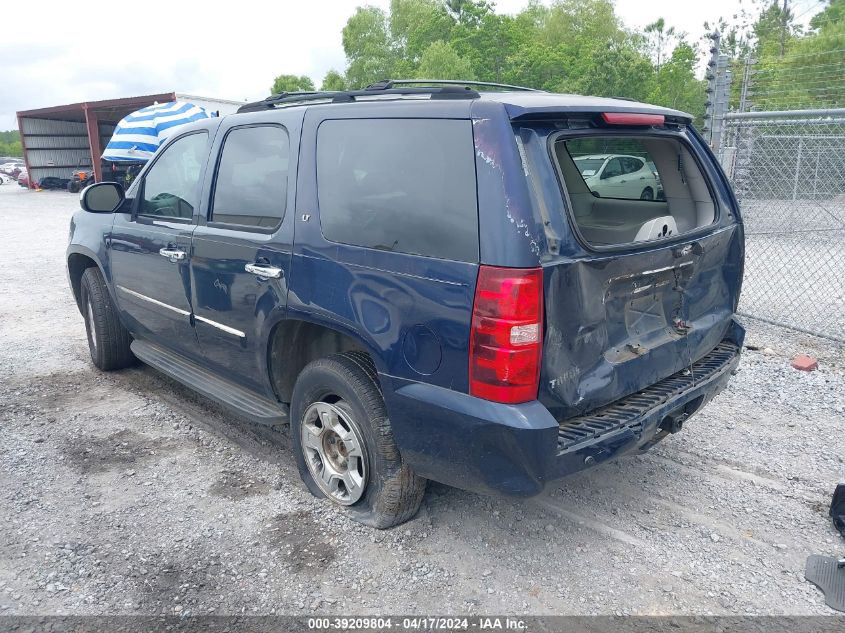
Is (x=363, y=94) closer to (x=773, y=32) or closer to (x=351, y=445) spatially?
(x=351, y=445)

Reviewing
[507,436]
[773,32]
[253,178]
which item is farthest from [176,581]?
[773,32]

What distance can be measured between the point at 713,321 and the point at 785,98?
2158 cm

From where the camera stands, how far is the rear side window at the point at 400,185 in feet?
8.54

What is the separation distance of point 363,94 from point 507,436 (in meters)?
1.78

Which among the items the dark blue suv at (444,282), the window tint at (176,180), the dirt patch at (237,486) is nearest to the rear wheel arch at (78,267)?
the window tint at (176,180)

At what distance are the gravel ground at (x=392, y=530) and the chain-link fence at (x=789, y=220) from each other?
256 cm

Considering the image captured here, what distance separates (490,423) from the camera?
2498mm

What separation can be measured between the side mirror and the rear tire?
0.67 meters

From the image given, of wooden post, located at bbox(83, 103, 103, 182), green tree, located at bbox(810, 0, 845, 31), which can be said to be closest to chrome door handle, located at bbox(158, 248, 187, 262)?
wooden post, located at bbox(83, 103, 103, 182)

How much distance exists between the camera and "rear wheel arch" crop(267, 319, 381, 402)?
3361 millimetres

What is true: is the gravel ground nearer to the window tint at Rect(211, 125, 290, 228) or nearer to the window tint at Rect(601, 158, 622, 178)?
the window tint at Rect(211, 125, 290, 228)

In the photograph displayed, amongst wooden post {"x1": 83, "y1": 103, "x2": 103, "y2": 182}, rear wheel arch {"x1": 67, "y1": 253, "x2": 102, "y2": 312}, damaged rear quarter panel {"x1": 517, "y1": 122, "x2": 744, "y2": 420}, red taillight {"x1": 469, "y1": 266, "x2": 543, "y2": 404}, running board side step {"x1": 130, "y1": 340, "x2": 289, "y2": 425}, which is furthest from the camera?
wooden post {"x1": 83, "y1": 103, "x2": 103, "y2": 182}

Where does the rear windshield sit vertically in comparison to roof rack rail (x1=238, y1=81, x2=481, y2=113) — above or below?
below

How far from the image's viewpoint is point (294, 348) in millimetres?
3508
